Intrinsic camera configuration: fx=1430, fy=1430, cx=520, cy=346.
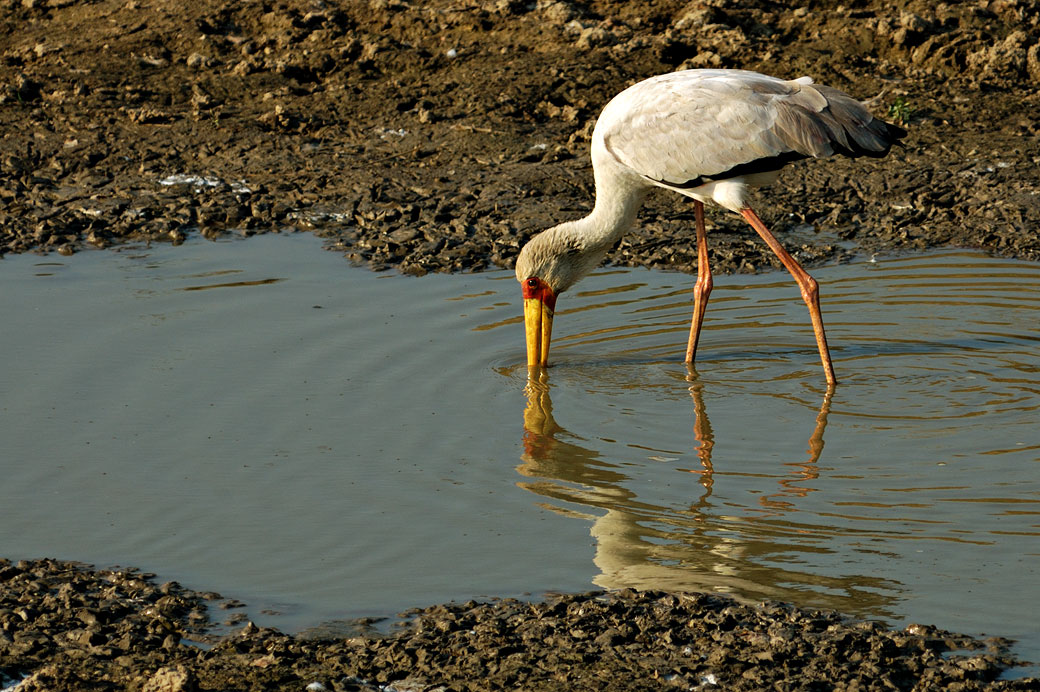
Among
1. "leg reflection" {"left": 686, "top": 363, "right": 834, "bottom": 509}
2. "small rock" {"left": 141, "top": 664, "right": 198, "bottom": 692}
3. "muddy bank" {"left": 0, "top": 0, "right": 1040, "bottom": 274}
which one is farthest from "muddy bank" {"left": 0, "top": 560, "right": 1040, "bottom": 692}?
"muddy bank" {"left": 0, "top": 0, "right": 1040, "bottom": 274}

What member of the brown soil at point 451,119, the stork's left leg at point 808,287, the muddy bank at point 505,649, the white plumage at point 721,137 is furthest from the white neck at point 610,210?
the muddy bank at point 505,649

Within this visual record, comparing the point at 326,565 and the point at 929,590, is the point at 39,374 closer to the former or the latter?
the point at 326,565

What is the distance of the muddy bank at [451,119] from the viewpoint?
26.7 ft

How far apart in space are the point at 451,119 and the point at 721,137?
139 inches

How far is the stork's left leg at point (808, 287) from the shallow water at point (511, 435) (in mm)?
125

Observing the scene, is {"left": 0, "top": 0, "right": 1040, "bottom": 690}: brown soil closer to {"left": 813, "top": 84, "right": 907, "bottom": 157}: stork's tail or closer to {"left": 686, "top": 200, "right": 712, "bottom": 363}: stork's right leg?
{"left": 686, "top": 200, "right": 712, "bottom": 363}: stork's right leg

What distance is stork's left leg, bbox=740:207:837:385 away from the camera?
614cm

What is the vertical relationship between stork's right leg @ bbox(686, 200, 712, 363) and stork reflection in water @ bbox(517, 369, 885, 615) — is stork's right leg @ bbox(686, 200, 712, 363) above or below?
above

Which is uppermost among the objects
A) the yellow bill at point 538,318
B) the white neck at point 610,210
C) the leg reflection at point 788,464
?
the white neck at point 610,210

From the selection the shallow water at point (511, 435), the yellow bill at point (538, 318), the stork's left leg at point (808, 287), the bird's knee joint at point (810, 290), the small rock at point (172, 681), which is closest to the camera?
the small rock at point (172, 681)

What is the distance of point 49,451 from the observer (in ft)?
18.0

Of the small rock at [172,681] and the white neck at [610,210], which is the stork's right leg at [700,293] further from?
the small rock at [172,681]

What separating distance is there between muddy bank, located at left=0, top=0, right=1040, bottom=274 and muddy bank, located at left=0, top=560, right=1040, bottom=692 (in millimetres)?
3823

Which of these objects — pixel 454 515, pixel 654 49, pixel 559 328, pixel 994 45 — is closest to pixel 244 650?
pixel 454 515
